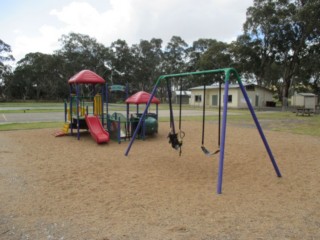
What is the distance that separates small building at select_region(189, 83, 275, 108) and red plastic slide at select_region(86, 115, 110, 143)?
86.4 feet

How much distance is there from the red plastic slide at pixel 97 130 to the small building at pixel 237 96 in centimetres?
2634

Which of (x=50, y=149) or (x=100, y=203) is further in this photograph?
(x=50, y=149)

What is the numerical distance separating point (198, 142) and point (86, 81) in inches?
182

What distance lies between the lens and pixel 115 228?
3338mm

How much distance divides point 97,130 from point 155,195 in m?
6.03

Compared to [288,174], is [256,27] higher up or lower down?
higher up

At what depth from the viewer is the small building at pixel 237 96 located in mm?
35750

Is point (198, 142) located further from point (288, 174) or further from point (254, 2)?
point (254, 2)

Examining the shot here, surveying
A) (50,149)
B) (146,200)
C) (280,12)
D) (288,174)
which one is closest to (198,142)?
(288,174)

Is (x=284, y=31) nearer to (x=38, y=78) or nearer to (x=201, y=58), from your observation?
(x=201, y=58)

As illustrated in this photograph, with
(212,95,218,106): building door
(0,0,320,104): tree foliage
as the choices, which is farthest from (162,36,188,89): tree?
(212,95,218,106): building door

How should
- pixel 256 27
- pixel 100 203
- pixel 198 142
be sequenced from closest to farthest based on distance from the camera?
1. pixel 100 203
2. pixel 198 142
3. pixel 256 27

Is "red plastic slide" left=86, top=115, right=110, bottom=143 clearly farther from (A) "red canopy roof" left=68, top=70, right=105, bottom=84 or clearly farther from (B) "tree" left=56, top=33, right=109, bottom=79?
(B) "tree" left=56, top=33, right=109, bottom=79

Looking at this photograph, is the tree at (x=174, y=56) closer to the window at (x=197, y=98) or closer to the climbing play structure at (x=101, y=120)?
the window at (x=197, y=98)
